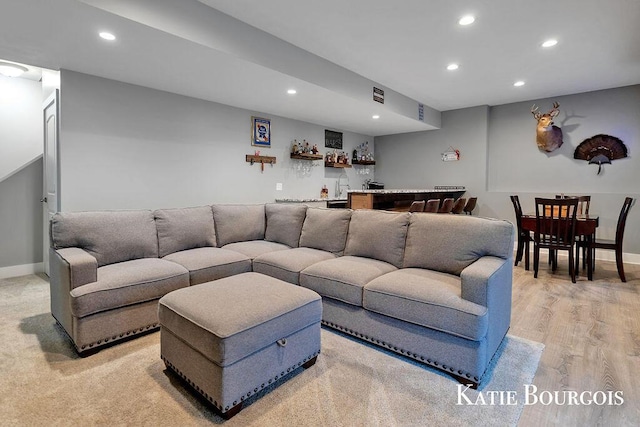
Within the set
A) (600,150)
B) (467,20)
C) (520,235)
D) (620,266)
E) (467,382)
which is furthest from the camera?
(600,150)

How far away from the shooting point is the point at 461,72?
14.3 ft

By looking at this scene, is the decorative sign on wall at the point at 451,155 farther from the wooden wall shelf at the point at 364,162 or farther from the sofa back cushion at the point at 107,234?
the sofa back cushion at the point at 107,234

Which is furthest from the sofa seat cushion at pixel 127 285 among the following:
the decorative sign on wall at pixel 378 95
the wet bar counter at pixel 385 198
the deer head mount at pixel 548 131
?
the deer head mount at pixel 548 131

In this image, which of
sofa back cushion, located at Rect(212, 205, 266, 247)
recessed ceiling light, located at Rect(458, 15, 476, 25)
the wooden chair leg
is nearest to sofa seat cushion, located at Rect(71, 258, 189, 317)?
sofa back cushion, located at Rect(212, 205, 266, 247)

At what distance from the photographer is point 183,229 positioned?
10.4 feet

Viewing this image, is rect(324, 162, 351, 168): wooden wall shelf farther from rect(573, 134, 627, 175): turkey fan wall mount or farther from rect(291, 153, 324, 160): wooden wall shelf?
rect(573, 134, 627, 175): turkey fan wall mount

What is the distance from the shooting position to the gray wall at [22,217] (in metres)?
3.94

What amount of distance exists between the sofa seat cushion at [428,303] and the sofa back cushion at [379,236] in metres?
0.32

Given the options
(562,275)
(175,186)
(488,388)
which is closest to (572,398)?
(488,388)

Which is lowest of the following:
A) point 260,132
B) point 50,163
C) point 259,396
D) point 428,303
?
point 259,396

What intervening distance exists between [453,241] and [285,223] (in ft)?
5.95

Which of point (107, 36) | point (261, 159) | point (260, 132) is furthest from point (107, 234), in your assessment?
point (260, 132)

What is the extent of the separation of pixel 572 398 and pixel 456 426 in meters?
0.75

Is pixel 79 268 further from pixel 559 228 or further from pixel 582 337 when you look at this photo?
pixel 559 228
